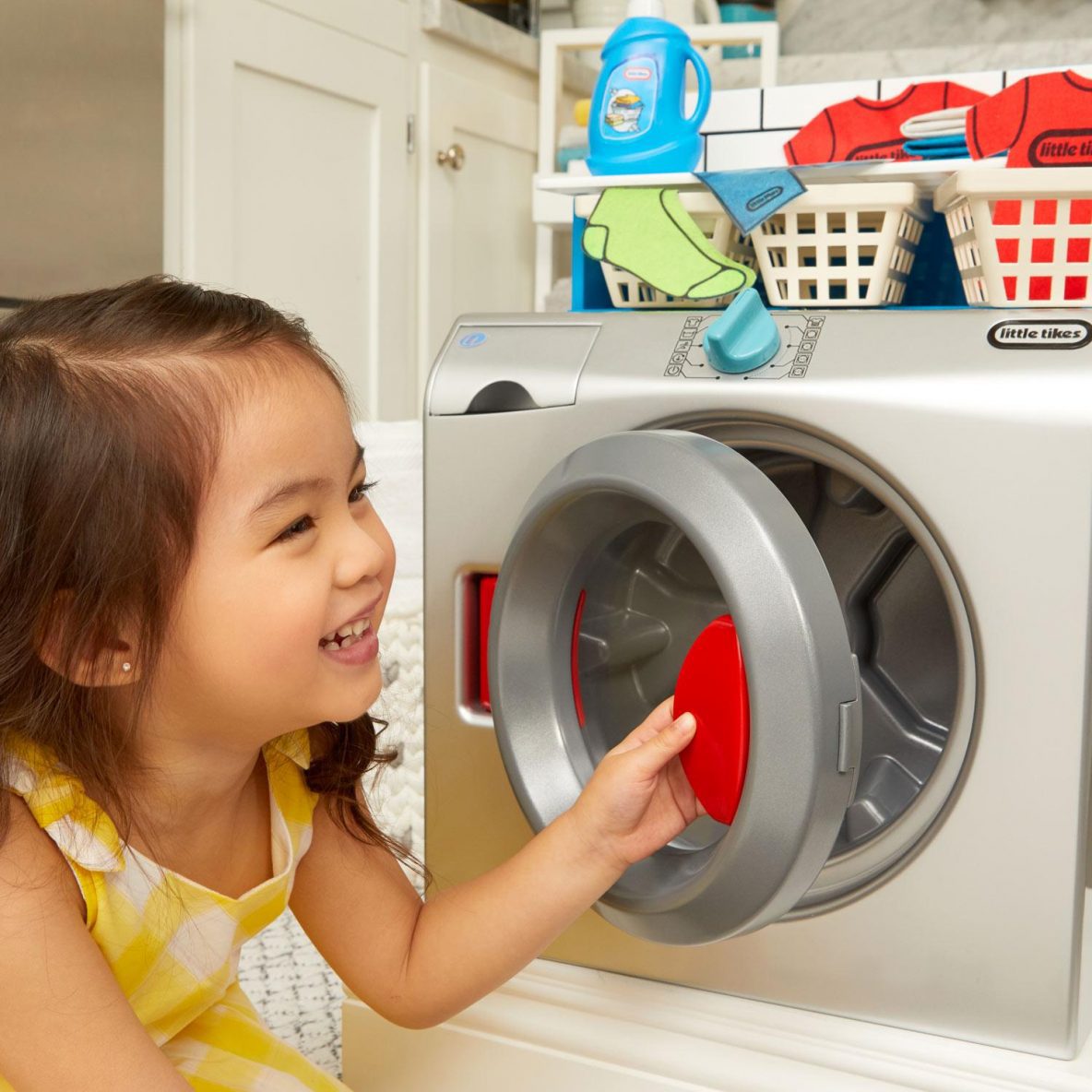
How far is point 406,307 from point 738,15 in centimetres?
80

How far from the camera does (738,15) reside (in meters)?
2.24

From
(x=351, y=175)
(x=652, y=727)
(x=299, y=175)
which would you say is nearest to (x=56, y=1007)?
(x=652, y=727)

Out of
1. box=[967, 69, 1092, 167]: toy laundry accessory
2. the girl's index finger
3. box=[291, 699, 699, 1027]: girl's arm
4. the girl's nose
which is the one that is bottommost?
box=[291, 699, 699, 1027]: girl's arm

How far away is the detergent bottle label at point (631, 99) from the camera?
48.6 inches

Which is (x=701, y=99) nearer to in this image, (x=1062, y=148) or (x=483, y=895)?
(x=1062, y=148)

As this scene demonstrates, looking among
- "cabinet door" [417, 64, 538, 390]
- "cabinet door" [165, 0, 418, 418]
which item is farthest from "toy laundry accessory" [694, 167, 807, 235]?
"cabinet door" [417, 64, 538, 390]

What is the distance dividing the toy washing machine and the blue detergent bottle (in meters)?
0.30

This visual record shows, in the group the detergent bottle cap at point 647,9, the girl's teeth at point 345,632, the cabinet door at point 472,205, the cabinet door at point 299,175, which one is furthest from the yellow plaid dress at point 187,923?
the cabinet door at point 472,205

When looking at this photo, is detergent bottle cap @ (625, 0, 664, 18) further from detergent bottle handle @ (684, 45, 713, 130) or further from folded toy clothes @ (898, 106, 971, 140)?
folded toy clothes @ (898, 106, 971, 140)

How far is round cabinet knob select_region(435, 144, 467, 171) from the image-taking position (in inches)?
84.9

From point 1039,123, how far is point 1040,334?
0.24m

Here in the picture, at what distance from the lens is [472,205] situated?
7.47 feet

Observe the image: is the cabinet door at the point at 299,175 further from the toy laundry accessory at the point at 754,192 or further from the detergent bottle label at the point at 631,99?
the toy laundry accessory at the point at 754,192

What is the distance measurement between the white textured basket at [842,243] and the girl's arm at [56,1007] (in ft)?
2.36
